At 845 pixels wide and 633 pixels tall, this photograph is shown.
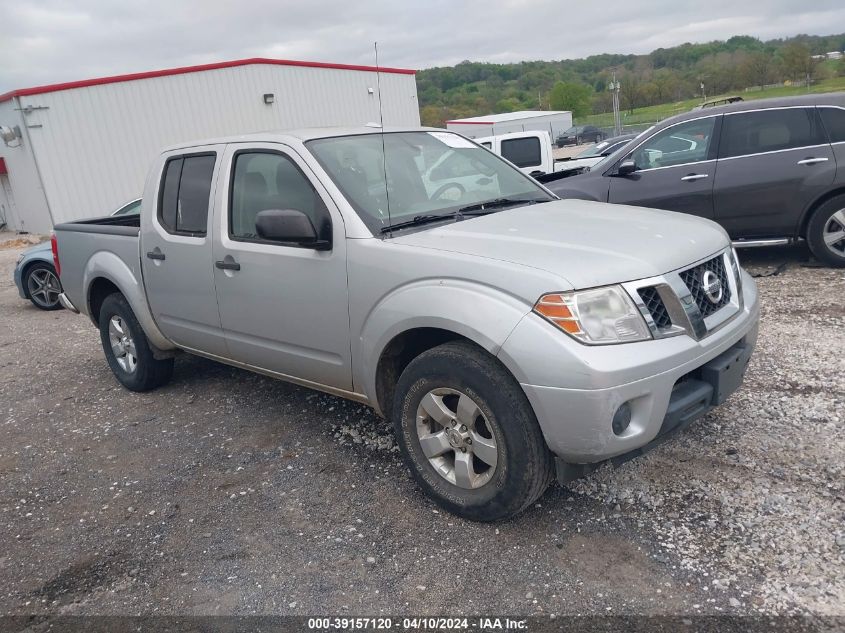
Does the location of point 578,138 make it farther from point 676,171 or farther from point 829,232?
point 829,232

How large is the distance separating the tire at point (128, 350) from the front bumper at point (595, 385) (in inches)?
138

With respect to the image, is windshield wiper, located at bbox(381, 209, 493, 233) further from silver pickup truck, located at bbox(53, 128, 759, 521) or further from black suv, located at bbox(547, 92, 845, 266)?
black suv, located at bbox(547, 92, 845, 266)

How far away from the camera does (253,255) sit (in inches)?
160

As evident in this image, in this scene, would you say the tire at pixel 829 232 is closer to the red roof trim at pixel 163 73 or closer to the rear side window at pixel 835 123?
the rear side window at pixel 835 123

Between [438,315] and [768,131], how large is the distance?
5.78m

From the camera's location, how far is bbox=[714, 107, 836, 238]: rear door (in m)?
6.98

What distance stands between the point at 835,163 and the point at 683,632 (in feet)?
19.5

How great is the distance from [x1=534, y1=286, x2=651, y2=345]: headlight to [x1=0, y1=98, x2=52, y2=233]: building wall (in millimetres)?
22515

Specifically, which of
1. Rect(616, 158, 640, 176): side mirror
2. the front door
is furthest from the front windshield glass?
Rect(616, 158, 640, 176): side mirror

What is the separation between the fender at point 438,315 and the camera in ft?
9.55

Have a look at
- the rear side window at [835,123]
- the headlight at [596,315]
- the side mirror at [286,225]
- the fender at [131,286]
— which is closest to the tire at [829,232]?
the rear side window at [835,123]

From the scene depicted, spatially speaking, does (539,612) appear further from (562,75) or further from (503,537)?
(562,75)

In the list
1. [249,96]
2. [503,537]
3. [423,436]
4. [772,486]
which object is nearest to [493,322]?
[423,436]

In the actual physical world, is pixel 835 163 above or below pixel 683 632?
above
